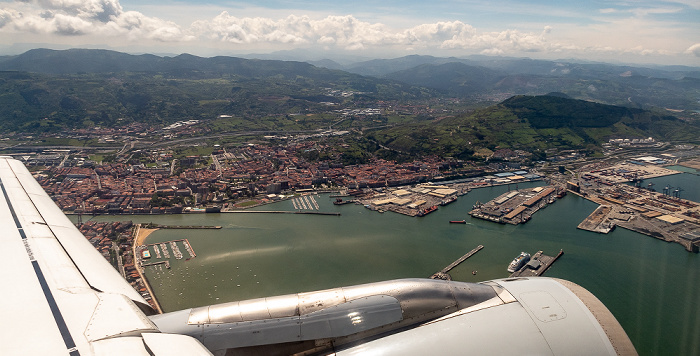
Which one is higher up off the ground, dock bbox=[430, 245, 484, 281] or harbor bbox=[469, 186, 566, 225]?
dock bbox=[430, 245, 484, 281]

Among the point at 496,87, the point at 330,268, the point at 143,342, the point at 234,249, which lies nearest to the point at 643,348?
the point at 330,268

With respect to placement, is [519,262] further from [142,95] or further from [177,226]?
[142,95]

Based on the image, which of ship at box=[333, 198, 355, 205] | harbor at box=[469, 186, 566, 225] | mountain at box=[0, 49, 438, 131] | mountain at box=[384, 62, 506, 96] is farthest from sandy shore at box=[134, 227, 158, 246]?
mountain at box=[384, 62, 506, 96]

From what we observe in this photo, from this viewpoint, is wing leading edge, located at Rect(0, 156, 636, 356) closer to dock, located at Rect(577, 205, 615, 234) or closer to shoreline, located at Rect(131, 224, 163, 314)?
shoreline, located at Rect(131, 224, 163, 314)

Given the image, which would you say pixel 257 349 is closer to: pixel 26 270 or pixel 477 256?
pixel 26 270

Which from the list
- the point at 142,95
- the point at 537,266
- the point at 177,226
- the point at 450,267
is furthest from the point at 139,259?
the point at 142,95

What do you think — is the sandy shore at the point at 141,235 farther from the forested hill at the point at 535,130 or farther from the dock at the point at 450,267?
the forested hill at the point at 535,130

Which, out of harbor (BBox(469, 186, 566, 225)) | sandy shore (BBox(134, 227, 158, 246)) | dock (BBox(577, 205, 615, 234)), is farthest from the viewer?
harbor (BBox(469, 186, 566, 225))
